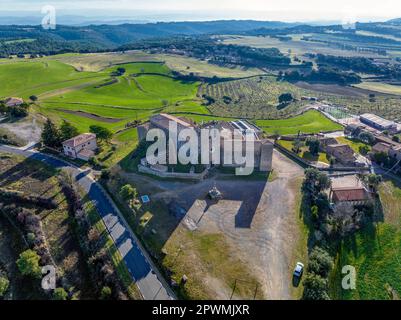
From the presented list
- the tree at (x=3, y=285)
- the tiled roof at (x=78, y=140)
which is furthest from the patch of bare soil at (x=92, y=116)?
the tree at (x=3, y=285)

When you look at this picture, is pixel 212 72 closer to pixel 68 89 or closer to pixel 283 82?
pixel 283 82

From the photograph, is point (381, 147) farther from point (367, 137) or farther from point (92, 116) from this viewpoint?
point (92, 116)

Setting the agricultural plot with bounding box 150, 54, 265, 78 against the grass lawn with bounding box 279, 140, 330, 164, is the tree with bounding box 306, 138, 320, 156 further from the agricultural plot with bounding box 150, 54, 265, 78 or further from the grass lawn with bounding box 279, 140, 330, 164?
the agricultural plot with bounding box 150, 54, 265, 78

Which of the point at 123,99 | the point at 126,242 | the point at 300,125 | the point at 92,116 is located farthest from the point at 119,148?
the point at 300,125

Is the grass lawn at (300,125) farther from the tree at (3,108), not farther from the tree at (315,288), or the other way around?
the tree at (3,108)

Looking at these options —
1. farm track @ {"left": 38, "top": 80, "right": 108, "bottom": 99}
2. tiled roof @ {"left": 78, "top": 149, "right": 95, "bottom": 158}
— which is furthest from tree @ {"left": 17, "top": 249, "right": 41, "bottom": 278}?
farm track @ {"left": 38, "top": 80, "right": 108, "bottom": 99}
